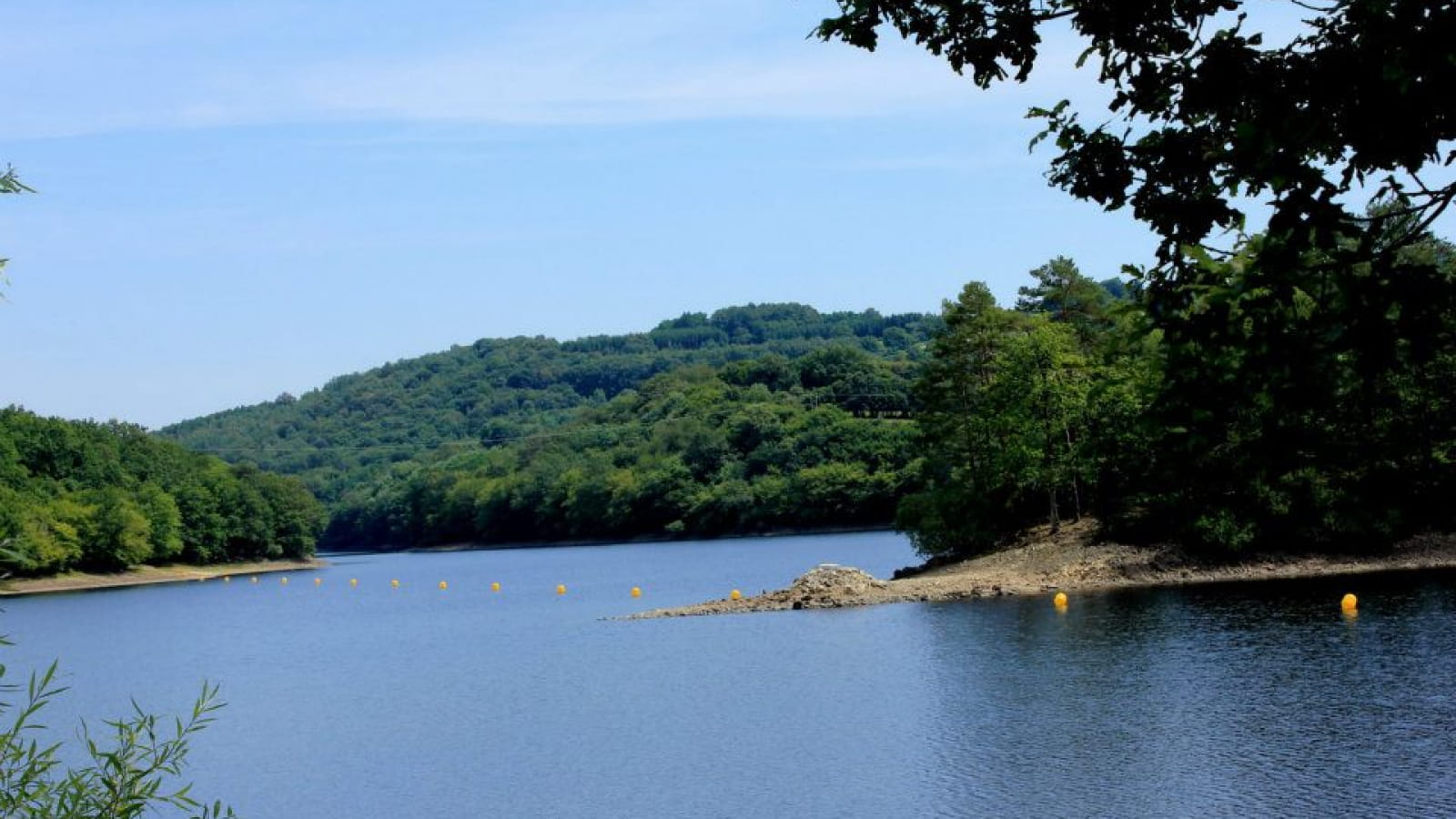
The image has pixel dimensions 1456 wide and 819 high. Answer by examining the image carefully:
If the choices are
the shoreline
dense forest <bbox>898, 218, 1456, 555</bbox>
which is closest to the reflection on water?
dense forest <bbox>898, 218, 1456, 555</bbox>

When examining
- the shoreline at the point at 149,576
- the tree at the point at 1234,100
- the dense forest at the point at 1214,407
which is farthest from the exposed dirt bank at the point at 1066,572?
the shoreline at the point at 149,576

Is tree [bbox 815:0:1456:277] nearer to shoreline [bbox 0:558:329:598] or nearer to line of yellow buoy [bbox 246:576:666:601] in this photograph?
line of yellow buoy [bbox 246:576:666:601]

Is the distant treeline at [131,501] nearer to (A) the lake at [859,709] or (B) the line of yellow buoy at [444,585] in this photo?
(B) the line of yellow buoy at [444,585]

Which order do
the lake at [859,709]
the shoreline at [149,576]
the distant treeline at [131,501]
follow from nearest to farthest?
the lake at [859,709] < the shoreline at [149,576] < the distant treeline at [131,501]

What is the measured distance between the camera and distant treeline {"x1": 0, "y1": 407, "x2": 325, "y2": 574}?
109 meters

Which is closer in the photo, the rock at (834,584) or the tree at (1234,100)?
the tree at (1234,100)

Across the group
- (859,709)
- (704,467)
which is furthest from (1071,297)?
(704,467)

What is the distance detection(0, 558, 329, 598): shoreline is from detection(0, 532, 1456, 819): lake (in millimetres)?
51926

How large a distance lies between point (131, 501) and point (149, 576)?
8.58 m

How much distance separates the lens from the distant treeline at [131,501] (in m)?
109

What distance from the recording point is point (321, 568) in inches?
5615

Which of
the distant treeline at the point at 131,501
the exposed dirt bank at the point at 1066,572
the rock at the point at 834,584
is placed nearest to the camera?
the exposed dirt bank at the point at 1066,572

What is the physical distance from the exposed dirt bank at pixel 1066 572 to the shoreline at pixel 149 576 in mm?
61407

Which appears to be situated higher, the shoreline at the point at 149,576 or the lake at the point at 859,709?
the shoreline at the point at 149,576
